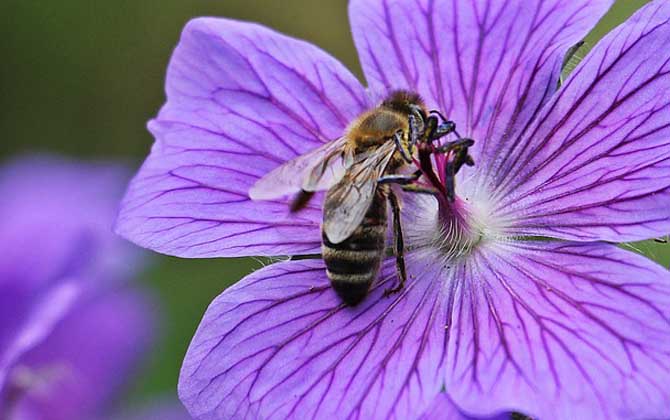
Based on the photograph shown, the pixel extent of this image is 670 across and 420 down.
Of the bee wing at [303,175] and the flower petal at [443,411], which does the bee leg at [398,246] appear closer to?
the bee wing at [303,175]

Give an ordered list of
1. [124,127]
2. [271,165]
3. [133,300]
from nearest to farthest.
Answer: [271,165]
[133,300]
[124,127]

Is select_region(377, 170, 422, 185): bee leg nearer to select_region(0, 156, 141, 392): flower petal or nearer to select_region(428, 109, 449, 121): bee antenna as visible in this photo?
select_region(428, 109, 449, 121): bee antenna

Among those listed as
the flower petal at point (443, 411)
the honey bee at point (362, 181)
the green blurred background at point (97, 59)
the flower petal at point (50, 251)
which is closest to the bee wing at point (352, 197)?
the honey bee at point (362, 181)

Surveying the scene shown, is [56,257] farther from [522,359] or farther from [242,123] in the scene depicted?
[522,359]

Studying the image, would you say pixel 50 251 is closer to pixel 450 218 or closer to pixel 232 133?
pixel 232 133


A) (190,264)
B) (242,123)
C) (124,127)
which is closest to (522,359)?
(242,123)

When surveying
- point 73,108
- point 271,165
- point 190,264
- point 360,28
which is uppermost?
point 360,28

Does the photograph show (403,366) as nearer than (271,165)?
Yes

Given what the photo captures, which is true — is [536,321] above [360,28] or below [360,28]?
below
